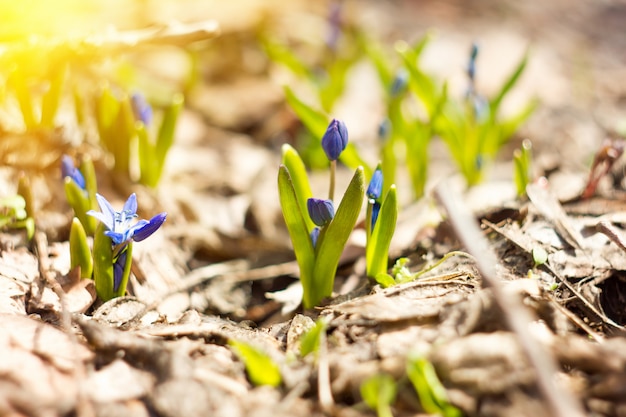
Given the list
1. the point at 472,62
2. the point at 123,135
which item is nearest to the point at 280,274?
the point at 123,135

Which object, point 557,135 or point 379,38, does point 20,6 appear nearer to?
point 379,38

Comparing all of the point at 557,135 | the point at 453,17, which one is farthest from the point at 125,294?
the point at 453,17

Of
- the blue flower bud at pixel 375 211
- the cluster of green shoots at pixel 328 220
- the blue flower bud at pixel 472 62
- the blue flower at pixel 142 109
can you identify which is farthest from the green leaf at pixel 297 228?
the blue flower bud at pixel 472 62

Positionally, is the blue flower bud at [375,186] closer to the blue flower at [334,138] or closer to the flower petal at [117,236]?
the blue flower at [334,138]

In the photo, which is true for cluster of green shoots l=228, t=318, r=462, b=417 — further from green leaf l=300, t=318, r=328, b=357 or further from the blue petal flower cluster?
the blue petal flower cluster

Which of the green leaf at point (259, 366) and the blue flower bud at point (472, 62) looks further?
the blue flower bud at point (472, 62)

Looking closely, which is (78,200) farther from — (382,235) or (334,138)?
(382,235)

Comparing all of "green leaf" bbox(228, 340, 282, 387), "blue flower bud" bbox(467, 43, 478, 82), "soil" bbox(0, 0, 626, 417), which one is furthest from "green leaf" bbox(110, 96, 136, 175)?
"blue flower bud" bbox(467, 43, 478, 82)
